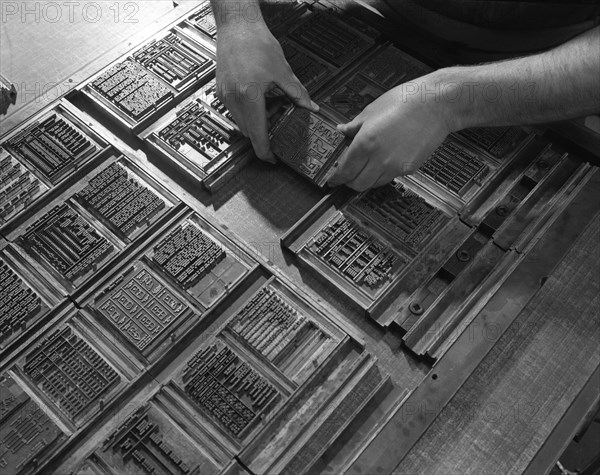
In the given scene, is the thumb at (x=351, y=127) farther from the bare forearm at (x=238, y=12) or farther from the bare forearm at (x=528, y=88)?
the bare forearm at (x=238, y=12)

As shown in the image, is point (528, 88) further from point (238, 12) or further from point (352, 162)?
point (238, 12)

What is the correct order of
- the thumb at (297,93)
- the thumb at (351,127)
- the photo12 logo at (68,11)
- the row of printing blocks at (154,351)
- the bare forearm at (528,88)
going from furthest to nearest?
the photo12 logo at (68,11) < the thumb at (297,93) < the thumb at (351,127) < the bare forearm at (528,88) < the row of printing blocks at (154,351)

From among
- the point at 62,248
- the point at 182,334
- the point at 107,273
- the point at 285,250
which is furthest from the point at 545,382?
the point at 62,248

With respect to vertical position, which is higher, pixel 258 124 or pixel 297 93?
pixel 297 93

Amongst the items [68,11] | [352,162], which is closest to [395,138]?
[352,162]

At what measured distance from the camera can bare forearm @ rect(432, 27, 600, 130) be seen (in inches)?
99.3

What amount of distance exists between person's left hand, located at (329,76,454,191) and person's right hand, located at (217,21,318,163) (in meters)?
0.39

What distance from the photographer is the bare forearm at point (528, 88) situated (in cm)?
252

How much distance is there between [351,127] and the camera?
275 centimetres

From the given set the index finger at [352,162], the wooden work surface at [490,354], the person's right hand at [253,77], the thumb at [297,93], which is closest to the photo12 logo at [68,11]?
the person's right hand at [253,77]

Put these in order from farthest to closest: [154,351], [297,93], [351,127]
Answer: [297,93], [351,127], [154,351]

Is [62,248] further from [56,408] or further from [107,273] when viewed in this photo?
[56,408]

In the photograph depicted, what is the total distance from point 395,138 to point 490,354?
996 millimetres

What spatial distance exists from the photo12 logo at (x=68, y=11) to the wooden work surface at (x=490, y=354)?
1.03 m
